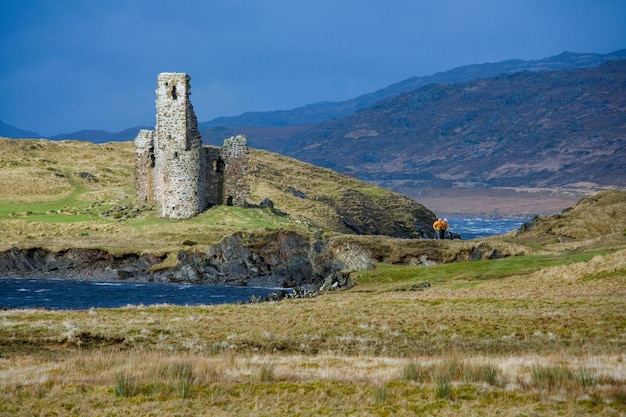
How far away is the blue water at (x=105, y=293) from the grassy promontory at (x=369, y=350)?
9895 mm

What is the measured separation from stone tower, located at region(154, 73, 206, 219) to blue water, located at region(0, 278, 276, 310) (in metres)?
15.1

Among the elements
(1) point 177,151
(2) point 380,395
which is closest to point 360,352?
(2) point 380,395

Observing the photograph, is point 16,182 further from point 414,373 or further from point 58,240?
point 414,373

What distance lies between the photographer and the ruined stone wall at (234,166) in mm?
80250

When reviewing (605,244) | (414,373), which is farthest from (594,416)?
(605,244)

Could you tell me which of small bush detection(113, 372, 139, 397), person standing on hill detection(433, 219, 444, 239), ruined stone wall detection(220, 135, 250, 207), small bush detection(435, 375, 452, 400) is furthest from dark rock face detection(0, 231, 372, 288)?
small bush detection(435, 375, 452, 400)

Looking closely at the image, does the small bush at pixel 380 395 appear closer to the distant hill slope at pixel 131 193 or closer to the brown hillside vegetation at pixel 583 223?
the brown hillside vegetation at pixel 583 223

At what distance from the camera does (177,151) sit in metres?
76.2

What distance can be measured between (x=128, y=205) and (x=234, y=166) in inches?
448

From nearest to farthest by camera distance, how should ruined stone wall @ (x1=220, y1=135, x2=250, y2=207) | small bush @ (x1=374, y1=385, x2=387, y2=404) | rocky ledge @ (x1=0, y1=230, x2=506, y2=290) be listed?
small bush @ (x1=374, y1=385, x2=387, y2=404), rocky ledge @ (x1=0, y1=230, x2=506, y2=290), ruined stone wall @ (x1=220, y1=135, x2=250, y2=207)

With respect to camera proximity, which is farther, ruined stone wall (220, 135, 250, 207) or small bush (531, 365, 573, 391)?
ruined stone wall (220, 135, 250, 207)

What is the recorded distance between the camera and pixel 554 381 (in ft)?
57.9

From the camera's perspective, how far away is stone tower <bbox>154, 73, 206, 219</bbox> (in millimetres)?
75250

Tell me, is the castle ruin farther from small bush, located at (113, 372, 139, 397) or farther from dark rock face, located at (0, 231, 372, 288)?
small bush, located at (113, 372, 139, 397)
